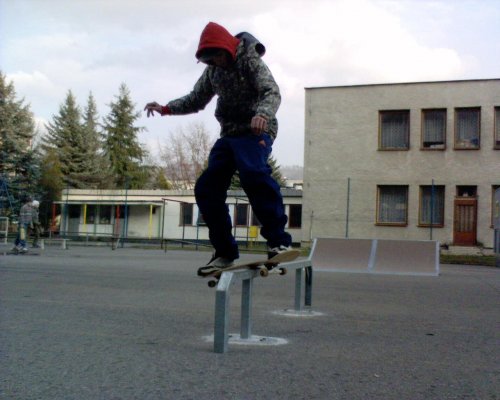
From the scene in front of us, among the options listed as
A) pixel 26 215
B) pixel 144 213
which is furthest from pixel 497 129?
pixel 144 213

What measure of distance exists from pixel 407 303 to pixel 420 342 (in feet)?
8.42

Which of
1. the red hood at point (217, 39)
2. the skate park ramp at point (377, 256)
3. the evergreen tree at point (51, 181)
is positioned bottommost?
the skate park ramp at point (377, 256)

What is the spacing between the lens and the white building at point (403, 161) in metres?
29.7

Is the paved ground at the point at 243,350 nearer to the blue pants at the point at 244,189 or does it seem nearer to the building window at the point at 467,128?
the blue pants at the point at 244,189

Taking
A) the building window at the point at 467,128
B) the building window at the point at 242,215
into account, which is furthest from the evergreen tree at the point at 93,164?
the building window at the point at 467,128

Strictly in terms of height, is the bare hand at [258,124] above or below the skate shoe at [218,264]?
above

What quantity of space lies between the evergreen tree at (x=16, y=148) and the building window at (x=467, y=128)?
2748 cm

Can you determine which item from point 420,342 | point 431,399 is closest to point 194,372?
point 431,399

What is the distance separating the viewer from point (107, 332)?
13.6ft

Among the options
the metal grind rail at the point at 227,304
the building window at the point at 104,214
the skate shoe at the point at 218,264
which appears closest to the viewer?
the metal grind rail at the point at 227,304

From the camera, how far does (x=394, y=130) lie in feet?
103

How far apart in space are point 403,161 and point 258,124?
1109 inches

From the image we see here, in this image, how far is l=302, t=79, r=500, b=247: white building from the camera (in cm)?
2973

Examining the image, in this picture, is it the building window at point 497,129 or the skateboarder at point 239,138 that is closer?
the skateboarder at point 239,138
